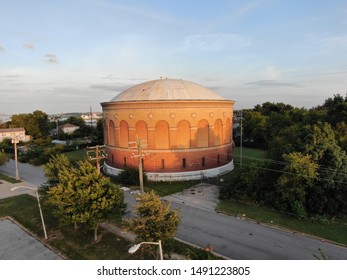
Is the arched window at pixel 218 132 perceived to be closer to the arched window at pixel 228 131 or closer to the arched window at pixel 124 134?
the arched window at pixel 228 131

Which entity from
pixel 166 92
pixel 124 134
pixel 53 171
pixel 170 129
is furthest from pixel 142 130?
pixel 53 171

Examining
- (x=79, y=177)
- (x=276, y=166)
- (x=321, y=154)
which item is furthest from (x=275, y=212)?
(x=79, y=177)

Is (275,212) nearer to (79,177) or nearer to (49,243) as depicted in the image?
(79,177)

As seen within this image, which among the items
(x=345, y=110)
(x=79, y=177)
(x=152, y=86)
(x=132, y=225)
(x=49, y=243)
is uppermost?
(x=152, y=86)

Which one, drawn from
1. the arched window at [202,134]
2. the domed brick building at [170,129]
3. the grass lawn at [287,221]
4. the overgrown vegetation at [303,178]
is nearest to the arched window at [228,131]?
the domed brick building at [170,129]

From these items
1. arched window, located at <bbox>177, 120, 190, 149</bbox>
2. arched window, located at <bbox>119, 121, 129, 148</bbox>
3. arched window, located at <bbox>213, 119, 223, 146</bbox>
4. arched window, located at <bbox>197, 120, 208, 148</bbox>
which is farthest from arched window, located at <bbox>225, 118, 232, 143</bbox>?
arched window, located at <bbox>119, 121, 129, 148</bbox>

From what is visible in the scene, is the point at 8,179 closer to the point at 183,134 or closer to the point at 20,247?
the point at 20,247
